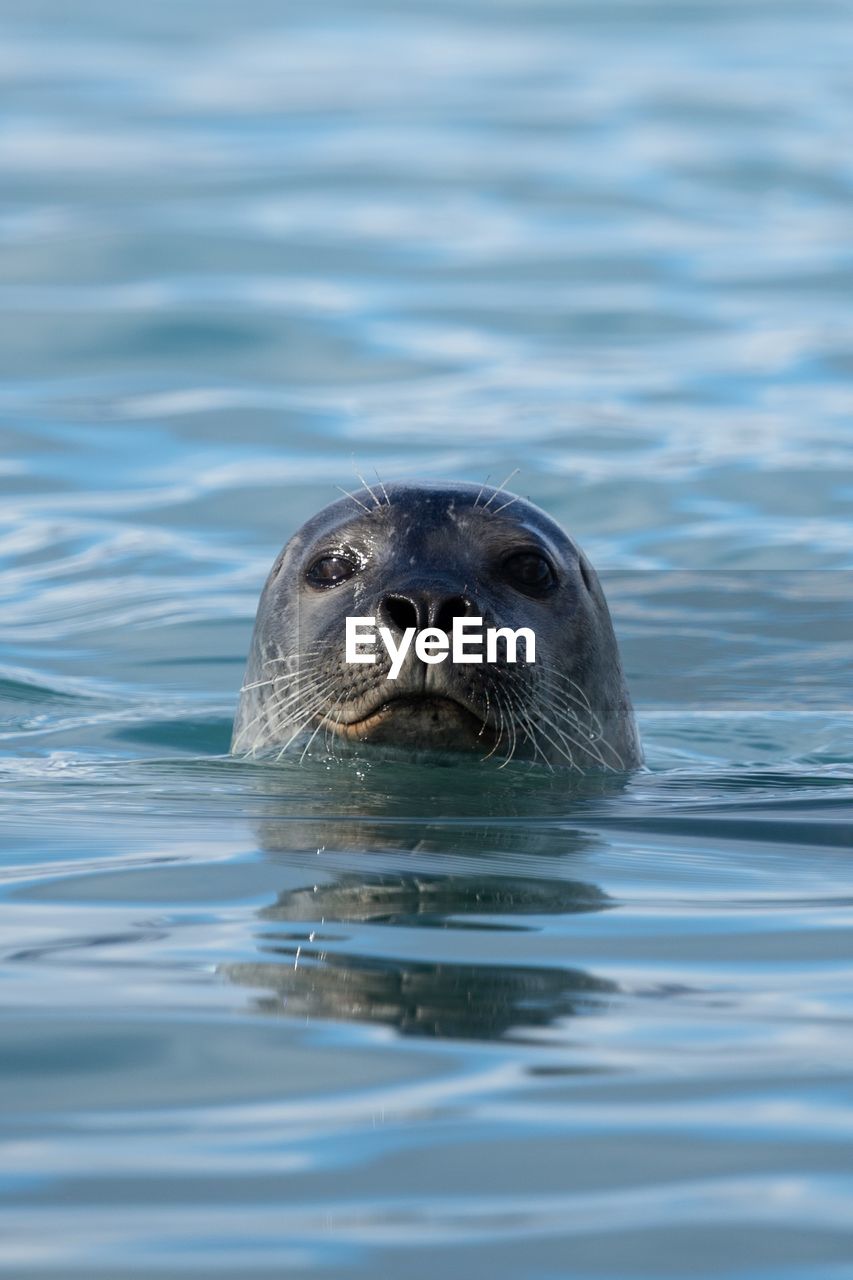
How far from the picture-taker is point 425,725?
5312mm

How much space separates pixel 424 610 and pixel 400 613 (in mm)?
63

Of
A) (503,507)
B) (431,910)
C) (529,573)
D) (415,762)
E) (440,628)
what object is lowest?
(431,910)

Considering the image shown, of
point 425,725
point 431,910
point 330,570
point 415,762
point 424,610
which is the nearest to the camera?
point 431,910

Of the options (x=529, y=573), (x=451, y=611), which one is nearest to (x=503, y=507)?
(x=529, y=573)

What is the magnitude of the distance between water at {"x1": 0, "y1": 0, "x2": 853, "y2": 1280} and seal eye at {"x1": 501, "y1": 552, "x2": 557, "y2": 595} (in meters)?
0.53

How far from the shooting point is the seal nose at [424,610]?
511cm

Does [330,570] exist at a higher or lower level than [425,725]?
higher

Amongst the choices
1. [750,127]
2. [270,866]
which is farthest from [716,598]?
[750,127]

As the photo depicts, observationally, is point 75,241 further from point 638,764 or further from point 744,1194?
point 744,1194

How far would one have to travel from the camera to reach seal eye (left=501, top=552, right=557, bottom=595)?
19.0 feet

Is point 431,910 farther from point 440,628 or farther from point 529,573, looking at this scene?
point 529,573


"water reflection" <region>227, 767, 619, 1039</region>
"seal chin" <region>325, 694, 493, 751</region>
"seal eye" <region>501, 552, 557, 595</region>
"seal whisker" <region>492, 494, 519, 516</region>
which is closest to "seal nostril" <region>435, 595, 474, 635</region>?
"seal chin" <region>325, 694, 493, 751</region>

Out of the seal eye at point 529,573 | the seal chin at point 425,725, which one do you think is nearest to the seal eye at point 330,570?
the seal eye at point 529,573

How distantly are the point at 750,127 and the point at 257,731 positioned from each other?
14336 millimetres
